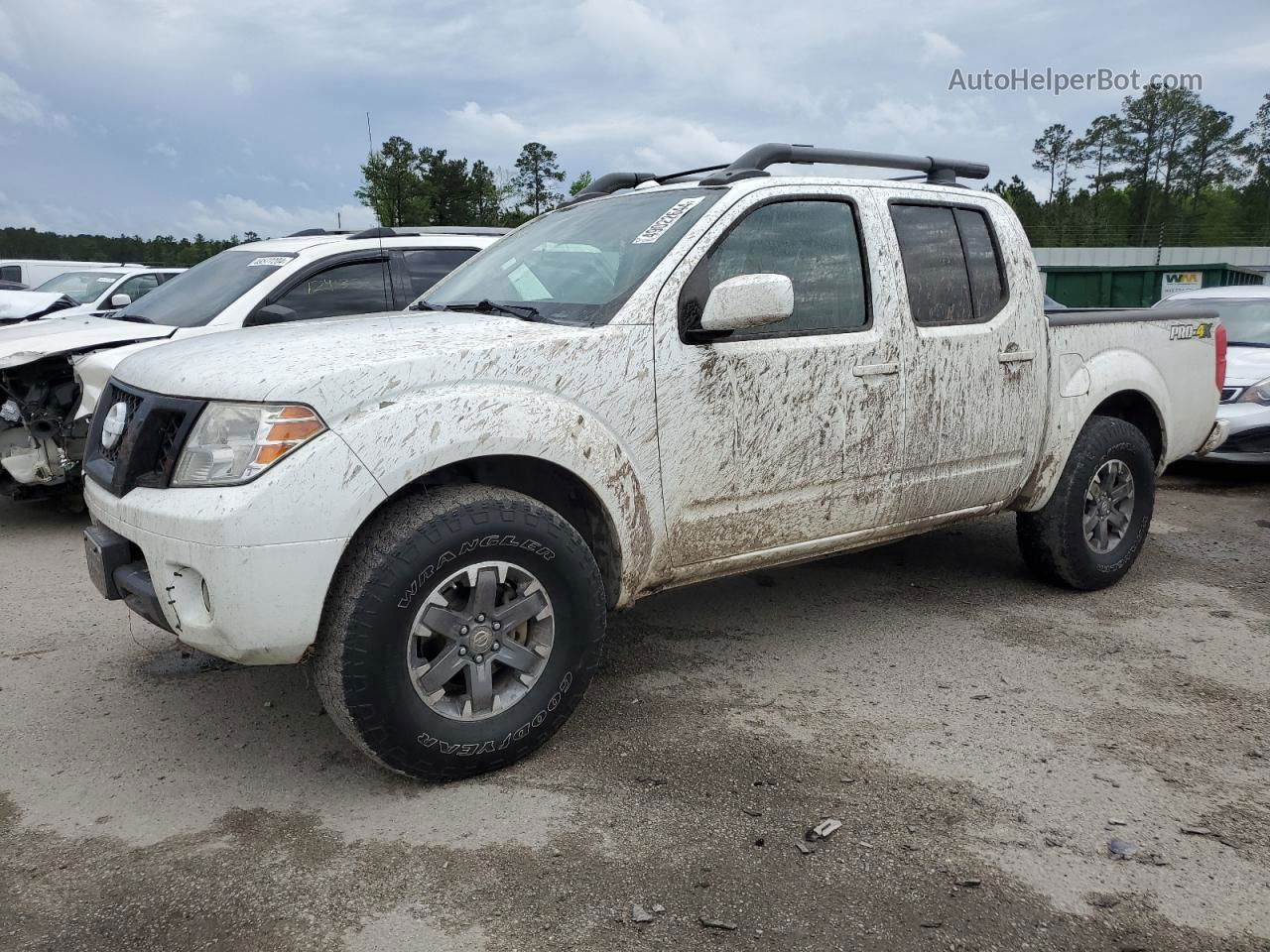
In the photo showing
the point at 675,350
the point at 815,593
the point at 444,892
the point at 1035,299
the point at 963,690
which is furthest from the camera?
the point at 815,593

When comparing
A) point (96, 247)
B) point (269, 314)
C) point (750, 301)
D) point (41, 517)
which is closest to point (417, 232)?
point (269, 314)

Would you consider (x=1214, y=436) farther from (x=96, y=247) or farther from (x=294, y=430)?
(x=96, y=247)

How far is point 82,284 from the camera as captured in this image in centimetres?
1684

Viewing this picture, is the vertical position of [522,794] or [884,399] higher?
[884,399]

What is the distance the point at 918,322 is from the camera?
4008mm

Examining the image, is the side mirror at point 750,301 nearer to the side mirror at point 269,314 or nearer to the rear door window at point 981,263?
the rear door window at point 981,263

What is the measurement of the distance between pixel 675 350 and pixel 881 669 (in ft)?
5.19

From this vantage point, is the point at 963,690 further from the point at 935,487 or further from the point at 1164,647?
the point at 1164,647

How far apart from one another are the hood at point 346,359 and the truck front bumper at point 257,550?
7.3 inches

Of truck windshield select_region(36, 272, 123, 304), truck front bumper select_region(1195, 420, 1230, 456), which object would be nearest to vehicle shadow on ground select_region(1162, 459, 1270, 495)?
truck front bumper select_region(1195, 420, 1230, 456)

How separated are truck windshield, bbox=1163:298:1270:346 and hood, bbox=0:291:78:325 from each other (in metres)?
14.0

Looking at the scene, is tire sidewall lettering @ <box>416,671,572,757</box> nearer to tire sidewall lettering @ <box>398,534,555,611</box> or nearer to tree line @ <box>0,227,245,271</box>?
tire sidewall lettering @ <box>398,534,555,611</box>

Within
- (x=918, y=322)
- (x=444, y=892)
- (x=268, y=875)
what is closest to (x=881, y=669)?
(x=918, y=322)

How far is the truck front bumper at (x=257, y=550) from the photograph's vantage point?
2.65m
